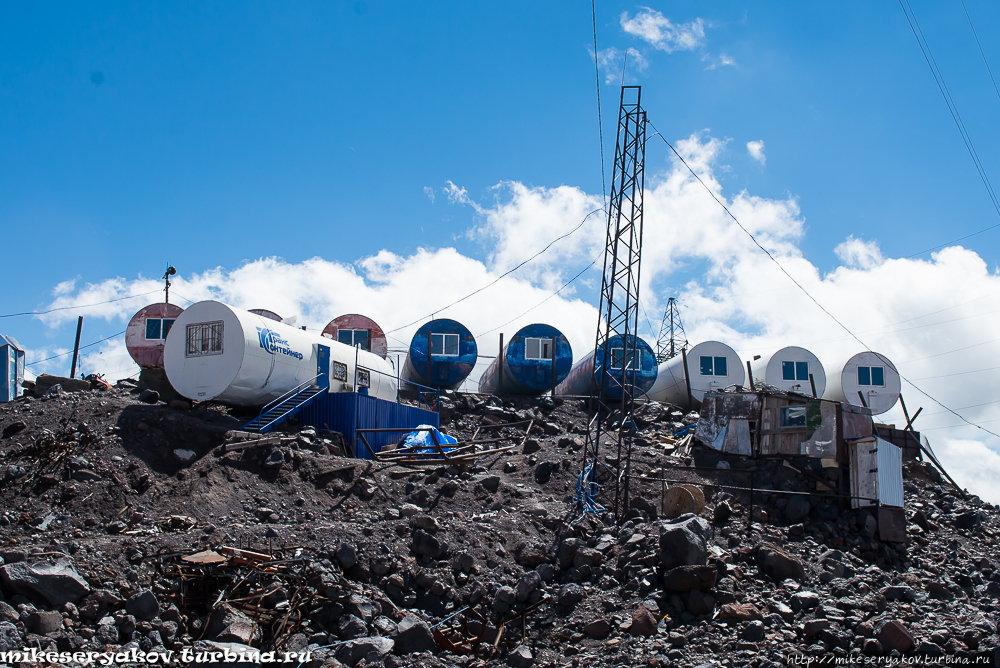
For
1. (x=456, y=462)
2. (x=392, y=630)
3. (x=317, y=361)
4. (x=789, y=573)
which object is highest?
(x=317, y=361)

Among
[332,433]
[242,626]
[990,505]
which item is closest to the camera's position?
[242,626]

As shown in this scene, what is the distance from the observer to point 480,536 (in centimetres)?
1567

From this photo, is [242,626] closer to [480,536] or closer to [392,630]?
[392,630]

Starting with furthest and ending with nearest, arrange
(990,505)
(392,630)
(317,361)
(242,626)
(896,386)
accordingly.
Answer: (896,386) < (990,505) < (317,361) < (392,630) < (242,626)

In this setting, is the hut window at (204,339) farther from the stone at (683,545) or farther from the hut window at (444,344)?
the stone at (683,545)

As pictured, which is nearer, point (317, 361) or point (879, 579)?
point (879, 579)

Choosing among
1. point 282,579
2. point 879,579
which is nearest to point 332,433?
point 282,579

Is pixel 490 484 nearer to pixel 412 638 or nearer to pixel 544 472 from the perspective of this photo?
pixel 544 472

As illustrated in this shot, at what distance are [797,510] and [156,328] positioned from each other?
2921 centimetres

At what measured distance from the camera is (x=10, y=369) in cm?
2241

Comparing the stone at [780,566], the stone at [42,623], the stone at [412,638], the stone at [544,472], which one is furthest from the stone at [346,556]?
the stone at [544,472]

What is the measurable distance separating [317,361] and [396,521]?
10724mm

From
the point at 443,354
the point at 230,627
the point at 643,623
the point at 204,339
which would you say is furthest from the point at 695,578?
the point at 443,354

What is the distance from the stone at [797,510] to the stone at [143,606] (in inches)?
605
